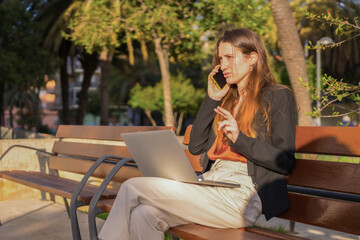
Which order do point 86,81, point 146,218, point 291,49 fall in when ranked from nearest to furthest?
point 146,218
point 291,49
point 86,81

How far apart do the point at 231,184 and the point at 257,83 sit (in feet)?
2.03

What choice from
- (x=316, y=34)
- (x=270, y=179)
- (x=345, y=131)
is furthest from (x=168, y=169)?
(x=316, y=34)

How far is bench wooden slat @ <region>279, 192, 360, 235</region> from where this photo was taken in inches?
103

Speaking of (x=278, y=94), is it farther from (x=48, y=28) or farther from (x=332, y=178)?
(x=48, y=28)

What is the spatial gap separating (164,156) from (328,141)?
2.81ft

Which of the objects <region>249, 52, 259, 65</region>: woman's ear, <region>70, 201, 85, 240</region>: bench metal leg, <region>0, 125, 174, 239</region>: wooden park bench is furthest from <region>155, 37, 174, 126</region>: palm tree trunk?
<region>249, 52, 259, 65</region>: woman's ear

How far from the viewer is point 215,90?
10.4 feet

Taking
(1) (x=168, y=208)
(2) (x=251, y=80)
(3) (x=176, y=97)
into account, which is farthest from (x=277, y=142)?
(3) (x=176, y=97)

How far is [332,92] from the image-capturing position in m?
3.48

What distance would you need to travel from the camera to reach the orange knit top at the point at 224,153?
291 cm

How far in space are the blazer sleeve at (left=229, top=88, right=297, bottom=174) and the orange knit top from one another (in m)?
0.12

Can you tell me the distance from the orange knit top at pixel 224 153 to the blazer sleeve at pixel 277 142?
0.12 meters

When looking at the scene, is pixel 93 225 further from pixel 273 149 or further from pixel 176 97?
pixel 176 97

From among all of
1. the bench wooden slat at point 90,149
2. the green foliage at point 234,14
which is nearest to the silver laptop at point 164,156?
the bench wooden slat at point 90,149
